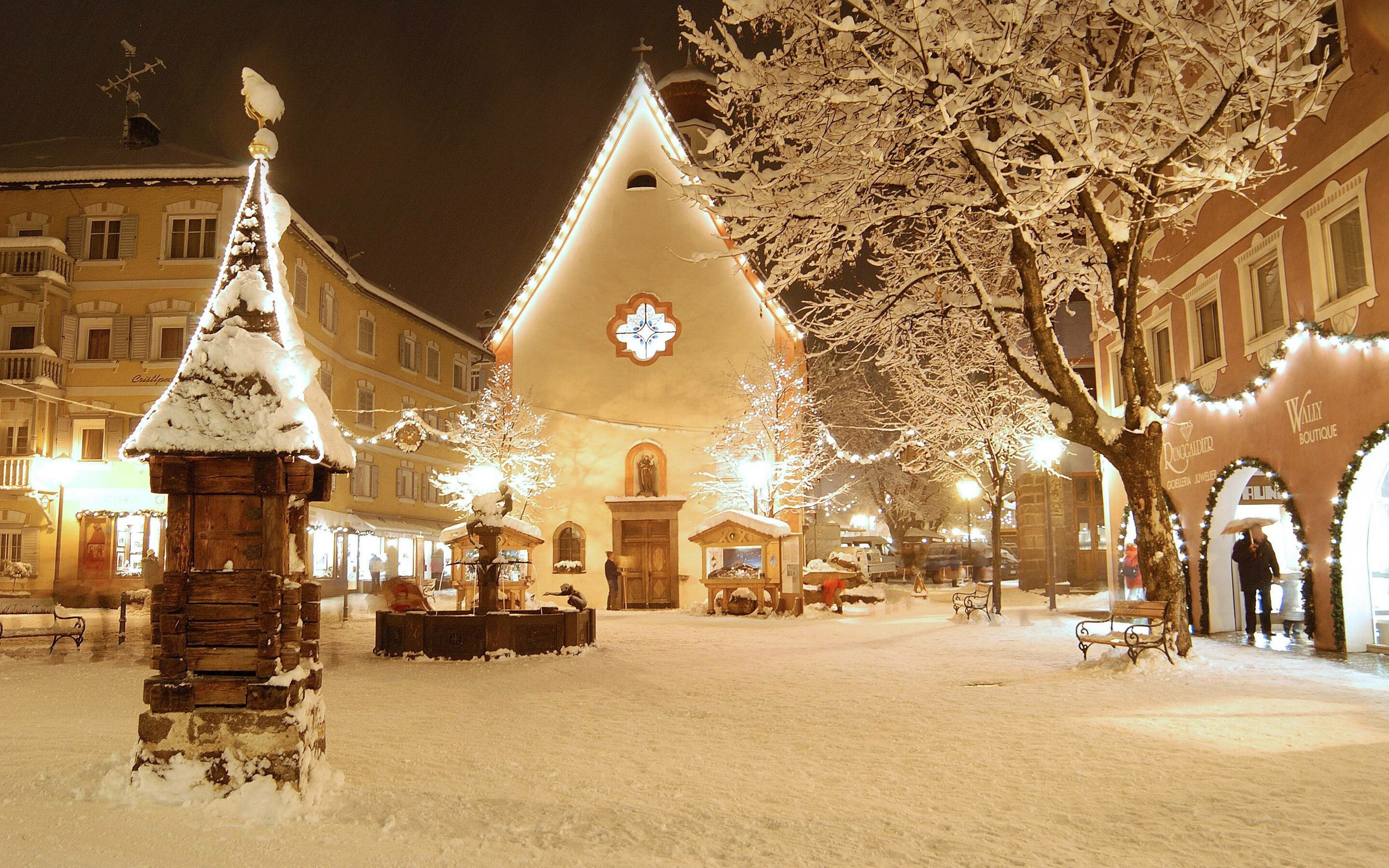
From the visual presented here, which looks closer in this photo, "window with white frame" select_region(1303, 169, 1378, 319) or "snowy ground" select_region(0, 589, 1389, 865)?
"snowy ground" select_region(0, 589, 1389, 865)

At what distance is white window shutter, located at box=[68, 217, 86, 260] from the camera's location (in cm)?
3195

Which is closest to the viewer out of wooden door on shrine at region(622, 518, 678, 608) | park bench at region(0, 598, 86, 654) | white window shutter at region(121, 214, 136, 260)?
park bench at region(0, 598, 86, 654)

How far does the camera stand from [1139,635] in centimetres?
1257

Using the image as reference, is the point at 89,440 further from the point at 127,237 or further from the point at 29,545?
the point at 127,237

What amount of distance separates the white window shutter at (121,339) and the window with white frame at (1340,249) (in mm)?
31514

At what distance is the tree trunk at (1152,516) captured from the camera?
12.8 m

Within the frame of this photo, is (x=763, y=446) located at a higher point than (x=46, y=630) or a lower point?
higher

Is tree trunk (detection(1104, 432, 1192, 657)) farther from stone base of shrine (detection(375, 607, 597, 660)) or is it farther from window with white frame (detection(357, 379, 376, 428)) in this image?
window with white frame (detection(357, 379, 376, 428))

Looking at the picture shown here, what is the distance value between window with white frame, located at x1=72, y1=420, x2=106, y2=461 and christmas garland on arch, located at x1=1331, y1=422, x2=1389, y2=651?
105ft

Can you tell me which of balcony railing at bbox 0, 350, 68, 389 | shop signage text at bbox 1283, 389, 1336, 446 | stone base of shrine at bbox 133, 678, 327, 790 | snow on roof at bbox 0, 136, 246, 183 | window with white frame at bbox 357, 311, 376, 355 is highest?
snow on roof at bbox 0, 136, 246, 183

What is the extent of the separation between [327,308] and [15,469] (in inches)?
434

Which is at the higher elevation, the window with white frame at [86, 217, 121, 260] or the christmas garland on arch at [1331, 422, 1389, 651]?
the window with white frame at [86, 217, 121, 260]

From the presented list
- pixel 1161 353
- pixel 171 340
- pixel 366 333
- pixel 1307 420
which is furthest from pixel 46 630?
pixel 366 333

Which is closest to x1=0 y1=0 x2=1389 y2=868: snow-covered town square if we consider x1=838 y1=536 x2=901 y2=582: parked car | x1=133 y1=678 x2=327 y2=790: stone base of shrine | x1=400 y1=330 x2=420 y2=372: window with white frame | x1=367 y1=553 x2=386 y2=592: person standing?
x1=133 y1=678 x2=327 y2=790: stone base of shrine
